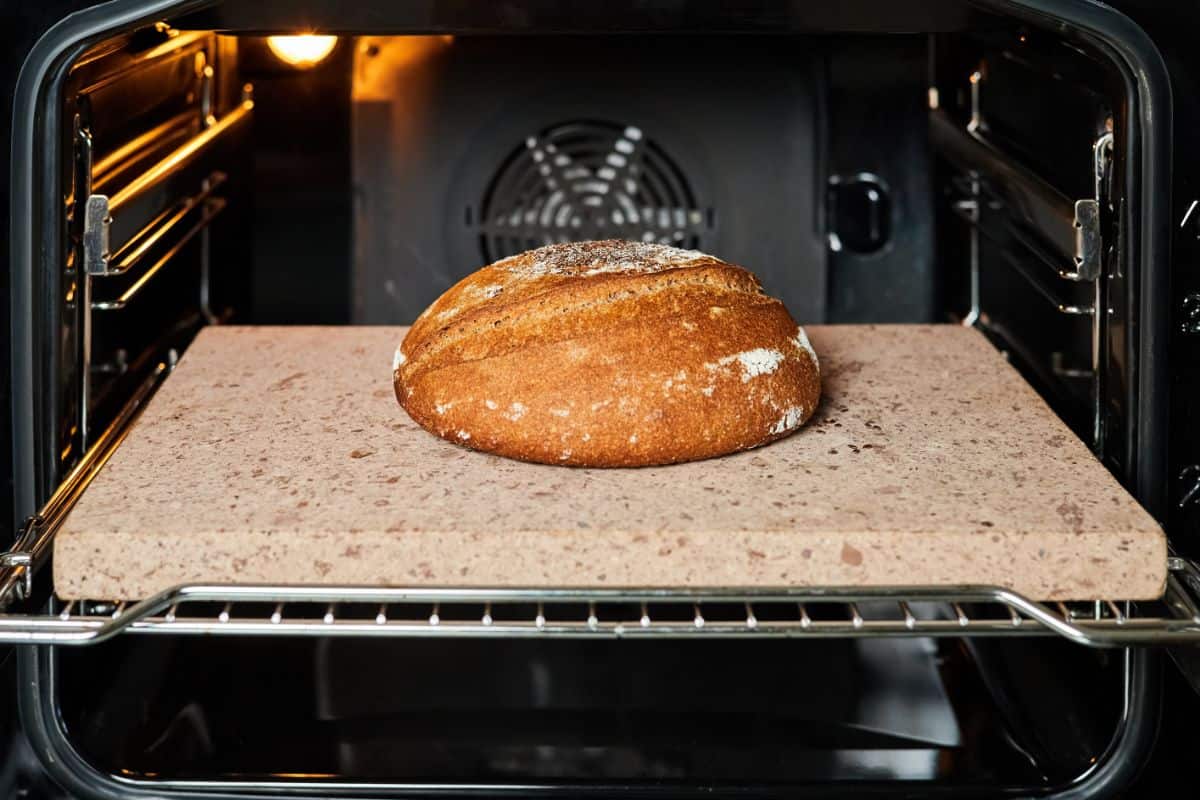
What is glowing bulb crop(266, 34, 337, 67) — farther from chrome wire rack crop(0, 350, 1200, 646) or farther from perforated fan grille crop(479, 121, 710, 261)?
chrome wire rack crop(0, 350, 1200, 646)

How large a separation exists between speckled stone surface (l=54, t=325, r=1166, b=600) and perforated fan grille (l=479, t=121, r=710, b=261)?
0.46m

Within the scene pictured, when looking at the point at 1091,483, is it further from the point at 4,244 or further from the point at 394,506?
the point at 4,244

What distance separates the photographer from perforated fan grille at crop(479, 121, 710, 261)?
5.08 ft

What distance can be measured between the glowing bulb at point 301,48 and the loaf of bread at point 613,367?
1.69ft

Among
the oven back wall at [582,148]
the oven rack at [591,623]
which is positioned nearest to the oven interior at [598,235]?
the oven back wall at [582,148]

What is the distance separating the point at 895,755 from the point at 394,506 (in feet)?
1.64

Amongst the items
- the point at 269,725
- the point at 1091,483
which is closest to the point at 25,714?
the point at 269,725

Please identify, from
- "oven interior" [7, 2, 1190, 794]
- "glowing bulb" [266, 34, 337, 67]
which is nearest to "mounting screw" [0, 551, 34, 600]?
"oven interior" [7, 2, 1190, 794]

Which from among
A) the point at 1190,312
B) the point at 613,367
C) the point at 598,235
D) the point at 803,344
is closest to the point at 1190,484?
the point at 1190,312

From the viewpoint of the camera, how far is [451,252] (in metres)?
1.56

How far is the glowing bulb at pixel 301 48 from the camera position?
147cm

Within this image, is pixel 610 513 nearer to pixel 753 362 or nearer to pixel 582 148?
pixel 753 362

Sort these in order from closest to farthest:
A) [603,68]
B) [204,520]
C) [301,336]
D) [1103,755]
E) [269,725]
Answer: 1. [204,520]
2. [1103,755]
3. [269,725]
4. [301,336]
5. [603,68]

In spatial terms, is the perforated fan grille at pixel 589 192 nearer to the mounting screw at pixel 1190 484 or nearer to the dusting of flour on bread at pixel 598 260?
the dusting of flour on bread at pixel 598 260
